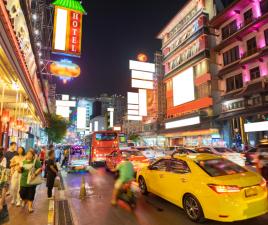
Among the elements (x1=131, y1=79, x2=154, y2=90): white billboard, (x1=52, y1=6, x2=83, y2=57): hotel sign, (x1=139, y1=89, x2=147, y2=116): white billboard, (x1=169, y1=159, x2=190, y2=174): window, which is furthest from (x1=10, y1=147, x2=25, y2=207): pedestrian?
(x1=139, y1=89, x2=147, y2=116): white billboard

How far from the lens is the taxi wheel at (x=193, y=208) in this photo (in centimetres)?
600

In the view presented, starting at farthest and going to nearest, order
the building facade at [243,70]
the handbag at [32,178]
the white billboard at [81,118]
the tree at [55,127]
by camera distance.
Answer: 1. the white billboard at [81,118]
2. the tree at [55,127]
3. the building facade at [243,70]
4. the handbag at [32,178]

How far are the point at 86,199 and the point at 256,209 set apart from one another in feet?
19.7

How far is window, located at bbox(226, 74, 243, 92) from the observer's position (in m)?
33.1

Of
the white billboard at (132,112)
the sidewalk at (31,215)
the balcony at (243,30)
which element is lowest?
the sidewalk at (31,215)

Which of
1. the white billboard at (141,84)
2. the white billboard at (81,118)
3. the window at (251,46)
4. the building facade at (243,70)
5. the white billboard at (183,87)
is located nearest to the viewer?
the building facade at (243,70)

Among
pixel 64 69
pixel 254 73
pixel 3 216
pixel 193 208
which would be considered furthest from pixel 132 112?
pixel 3 216

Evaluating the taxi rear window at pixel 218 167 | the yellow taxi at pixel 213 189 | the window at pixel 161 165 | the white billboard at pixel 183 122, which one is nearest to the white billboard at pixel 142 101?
the white billboard at pixel 183 122

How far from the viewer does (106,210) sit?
7.50 meters

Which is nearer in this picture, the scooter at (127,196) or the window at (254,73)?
the scooter at (127,196)

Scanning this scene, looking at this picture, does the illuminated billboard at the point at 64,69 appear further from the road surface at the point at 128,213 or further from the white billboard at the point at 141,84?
the white billboard at the point at 141,84

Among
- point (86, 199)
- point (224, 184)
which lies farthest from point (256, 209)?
point (86, 199)

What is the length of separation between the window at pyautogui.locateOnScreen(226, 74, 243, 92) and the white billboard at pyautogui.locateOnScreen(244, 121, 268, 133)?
23.2 ft

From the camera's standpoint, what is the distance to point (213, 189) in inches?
224
